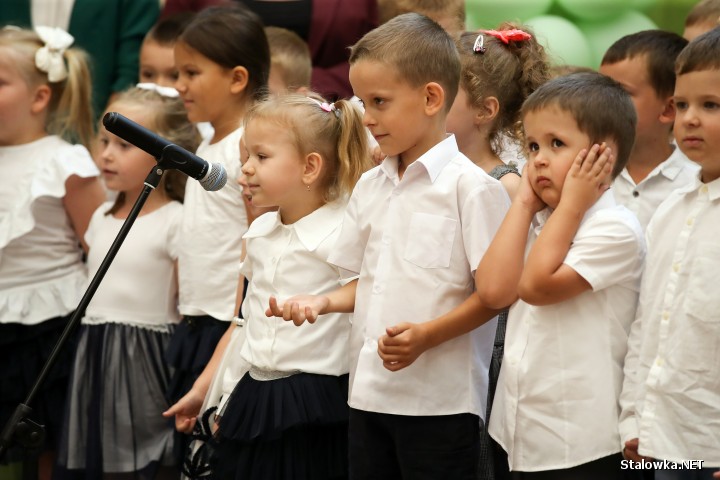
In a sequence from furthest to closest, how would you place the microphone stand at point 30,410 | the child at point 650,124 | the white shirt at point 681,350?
the child at point 650,124 < the microphone stand at point 30,410 < the white shirt at point 681,350

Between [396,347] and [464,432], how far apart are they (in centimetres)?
28

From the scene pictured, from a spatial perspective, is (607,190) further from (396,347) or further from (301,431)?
(301,431)

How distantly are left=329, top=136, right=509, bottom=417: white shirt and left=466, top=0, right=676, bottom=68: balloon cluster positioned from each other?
166 cm

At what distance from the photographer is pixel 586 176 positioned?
212 cm

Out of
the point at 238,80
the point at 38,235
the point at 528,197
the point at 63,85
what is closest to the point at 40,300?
the point at 38,235

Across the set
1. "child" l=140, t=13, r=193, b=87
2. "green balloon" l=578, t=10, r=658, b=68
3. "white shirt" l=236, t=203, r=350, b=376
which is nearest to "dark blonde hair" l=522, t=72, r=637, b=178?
"white shirt" l=236, t=203, r=350, b=376

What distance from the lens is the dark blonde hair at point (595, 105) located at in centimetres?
217

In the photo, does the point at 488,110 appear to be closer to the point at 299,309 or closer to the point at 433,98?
the point at 433,98

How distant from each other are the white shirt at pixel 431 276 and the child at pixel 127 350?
3.87ft

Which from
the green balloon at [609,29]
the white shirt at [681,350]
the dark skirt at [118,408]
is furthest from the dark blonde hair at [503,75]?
the dark skirt at [118,408]

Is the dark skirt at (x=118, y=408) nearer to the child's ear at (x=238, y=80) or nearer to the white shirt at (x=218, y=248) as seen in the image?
the white shirt at (x=218, y=248)

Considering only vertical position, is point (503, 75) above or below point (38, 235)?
above

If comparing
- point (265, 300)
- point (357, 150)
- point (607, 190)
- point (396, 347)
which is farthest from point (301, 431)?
point (607, 190)

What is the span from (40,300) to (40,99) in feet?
2.47
